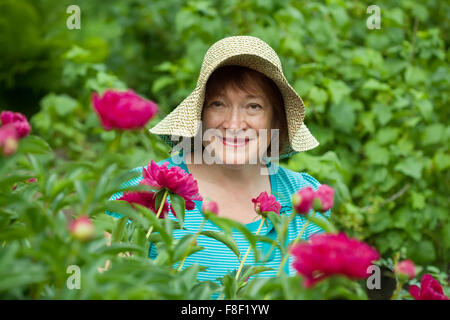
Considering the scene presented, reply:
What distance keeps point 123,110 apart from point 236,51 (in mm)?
906

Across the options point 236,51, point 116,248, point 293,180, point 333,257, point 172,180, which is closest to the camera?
point 333,257

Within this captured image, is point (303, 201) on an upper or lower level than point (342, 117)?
lower

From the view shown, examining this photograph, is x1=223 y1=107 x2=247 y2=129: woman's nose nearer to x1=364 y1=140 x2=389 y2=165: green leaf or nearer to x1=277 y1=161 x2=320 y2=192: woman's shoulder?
x1=277 y1=161 x2=320 y2=192: woman's shoulder

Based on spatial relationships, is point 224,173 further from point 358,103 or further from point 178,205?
point 358,103

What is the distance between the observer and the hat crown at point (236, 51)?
58.9 inches

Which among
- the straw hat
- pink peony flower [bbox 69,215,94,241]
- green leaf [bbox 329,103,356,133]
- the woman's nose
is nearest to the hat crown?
the straw hat

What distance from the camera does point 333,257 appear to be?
0.56 m

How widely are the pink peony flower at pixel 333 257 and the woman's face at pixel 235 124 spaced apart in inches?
38.1

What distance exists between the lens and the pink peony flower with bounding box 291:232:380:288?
1.84 ft

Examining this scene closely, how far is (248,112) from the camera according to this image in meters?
1.58

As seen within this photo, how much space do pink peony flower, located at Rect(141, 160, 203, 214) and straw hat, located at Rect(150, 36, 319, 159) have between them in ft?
2.05

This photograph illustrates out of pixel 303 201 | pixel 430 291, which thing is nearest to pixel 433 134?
pixel 430 291

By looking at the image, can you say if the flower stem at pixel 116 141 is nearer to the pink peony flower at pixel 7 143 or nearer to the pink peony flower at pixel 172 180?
the pink peony flower at pixel 7 143
